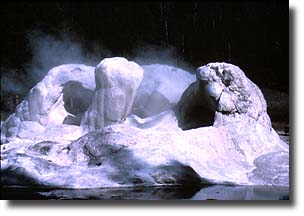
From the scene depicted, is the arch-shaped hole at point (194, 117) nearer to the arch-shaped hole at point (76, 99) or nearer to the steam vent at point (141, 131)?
the steam vent at point (141, 131)

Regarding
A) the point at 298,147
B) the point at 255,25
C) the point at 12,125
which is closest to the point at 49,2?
the point at 12,125

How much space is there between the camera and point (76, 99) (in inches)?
121

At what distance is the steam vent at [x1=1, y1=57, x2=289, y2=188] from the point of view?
2434 millimetres

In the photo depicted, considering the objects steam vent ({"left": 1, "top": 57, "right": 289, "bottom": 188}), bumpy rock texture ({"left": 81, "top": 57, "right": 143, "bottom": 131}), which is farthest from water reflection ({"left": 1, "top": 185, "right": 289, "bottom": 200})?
bumpy rock texture ({"left": 81, "top": 57, "right": 143, "bottom": 131})

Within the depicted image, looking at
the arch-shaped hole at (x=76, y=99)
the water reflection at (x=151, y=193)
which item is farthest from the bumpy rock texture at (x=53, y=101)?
the water reflection at (x=151, y=193)

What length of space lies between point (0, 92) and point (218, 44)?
1.25 meters

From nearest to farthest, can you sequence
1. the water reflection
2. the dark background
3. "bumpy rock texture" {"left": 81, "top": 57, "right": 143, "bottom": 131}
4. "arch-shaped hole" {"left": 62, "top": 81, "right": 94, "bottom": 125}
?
1. the water reflection
2. the dark background
3. "bumpy rock texture" {"left": 81, "top": 57, "right": 143, "bottom": 131}
4. "arch-shaped hole" {"left": 62, "top": 81, "right": 94, "bottom": 125}

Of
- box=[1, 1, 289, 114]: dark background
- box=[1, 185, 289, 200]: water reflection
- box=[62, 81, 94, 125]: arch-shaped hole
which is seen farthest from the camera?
box=[62, 81, 94, 125]: arch-shaped hole

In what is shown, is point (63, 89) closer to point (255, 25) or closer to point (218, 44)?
point (218, 44)

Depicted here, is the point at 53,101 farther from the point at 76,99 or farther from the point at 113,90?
the point at 113,90

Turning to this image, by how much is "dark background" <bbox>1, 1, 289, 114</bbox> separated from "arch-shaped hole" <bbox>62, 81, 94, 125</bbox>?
0.35m

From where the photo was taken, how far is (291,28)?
2.56 meters

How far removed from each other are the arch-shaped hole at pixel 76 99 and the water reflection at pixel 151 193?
71 cm

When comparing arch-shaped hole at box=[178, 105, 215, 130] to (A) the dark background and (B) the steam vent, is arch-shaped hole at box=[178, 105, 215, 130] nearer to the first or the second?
(B) the steam vent
